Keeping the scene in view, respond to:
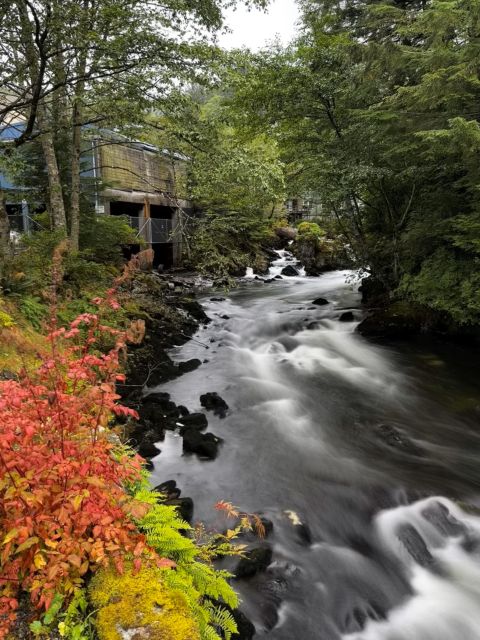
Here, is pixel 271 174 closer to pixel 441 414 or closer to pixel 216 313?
pixel 441 414

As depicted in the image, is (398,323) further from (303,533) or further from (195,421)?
(303,533)

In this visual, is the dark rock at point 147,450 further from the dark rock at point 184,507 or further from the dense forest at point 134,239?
the dark rock at point 184,507

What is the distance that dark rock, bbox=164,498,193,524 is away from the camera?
505 cm

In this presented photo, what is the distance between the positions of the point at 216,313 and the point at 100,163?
31.2 feet

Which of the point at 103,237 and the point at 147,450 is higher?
the point at 103,237

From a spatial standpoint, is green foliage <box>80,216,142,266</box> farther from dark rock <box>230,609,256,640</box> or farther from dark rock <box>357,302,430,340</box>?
dark rock <box>230,609,256,640</box>

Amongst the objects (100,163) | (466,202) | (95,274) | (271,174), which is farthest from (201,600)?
(100,163)

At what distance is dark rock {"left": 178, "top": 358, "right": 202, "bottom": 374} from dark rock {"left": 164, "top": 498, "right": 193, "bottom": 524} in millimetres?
4827

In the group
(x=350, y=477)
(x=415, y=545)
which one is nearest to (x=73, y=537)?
(x=415, y=545)

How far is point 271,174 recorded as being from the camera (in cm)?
896

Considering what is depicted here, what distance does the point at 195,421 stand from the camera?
747 cm

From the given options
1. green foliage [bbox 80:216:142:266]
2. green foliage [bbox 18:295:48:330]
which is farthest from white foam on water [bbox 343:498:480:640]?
green foliage [bbox 80:216:142:266]

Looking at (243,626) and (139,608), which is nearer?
(139,608)

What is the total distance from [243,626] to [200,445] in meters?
3.14
